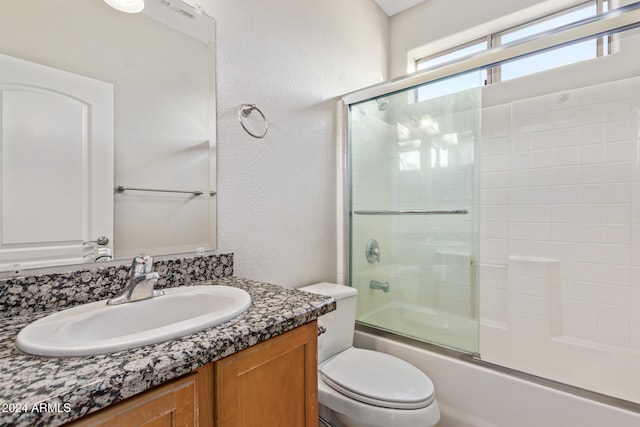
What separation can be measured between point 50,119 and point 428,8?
2448mm

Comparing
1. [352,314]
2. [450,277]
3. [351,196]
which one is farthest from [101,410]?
[450,277]

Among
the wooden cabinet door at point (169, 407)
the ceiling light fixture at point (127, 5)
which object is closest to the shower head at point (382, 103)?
the ceiling light fixture at point (127, 5)

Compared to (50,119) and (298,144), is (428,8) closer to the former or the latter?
(298,144)

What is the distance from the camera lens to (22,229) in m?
0.81

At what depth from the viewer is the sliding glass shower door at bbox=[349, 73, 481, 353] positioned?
5.79 ft

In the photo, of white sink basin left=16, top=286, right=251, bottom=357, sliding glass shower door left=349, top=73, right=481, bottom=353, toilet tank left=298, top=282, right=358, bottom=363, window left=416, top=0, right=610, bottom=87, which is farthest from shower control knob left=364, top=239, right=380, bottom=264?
white sink basin left=16, top=286, right=251, bottom=357

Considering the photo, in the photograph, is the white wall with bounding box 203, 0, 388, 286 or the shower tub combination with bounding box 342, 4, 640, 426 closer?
the white wall with bounding box 203, 0, 388, 286

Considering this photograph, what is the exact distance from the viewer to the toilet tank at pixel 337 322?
145cm

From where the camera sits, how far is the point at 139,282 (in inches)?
33.4

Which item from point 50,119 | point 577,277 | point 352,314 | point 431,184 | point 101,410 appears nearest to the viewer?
point 101,410

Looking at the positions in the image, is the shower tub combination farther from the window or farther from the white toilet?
the white toilet

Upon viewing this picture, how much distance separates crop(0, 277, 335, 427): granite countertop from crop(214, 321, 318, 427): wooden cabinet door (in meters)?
0.04

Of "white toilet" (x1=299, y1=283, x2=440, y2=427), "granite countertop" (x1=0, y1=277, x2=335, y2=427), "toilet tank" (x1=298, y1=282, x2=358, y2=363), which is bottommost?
"white toilet" (x1=299, y1=283, x2=440, y2=427)

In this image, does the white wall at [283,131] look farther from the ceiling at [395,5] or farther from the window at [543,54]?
the window at [543,54]
